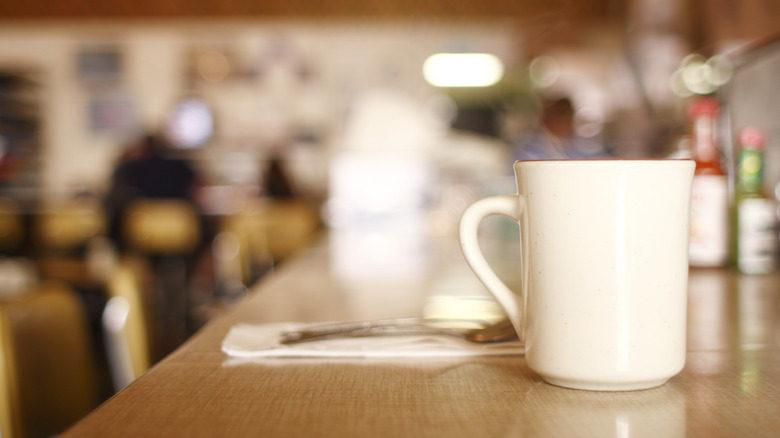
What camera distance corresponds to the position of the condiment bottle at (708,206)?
1017 millimetres

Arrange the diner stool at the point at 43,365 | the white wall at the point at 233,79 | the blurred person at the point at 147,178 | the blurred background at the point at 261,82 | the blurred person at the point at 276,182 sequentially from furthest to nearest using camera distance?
the white wall at the point at 233,79 → the blurred background at the point at 261,82 → the blurred person at the point at 276,182 → the blurred person at the point at 147,178 → the diner stool at the point at 43,365

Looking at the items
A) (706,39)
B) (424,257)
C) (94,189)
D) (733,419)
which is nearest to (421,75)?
(94,189)

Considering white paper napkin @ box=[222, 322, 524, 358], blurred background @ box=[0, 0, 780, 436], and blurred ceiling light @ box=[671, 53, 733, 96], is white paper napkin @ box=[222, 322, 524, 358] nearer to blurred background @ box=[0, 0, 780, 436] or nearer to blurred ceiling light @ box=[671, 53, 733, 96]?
blurred ceiling light @ box=[671, 53, 733, 96]

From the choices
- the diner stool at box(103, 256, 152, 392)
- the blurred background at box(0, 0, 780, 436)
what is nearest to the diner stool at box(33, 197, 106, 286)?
the blurred background at box(0, 0, 780, 436)

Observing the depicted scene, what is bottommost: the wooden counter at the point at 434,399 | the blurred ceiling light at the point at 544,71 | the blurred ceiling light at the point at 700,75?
the wooden counter at the point at 434,399

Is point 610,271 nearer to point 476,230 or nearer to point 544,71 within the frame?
point 476,230

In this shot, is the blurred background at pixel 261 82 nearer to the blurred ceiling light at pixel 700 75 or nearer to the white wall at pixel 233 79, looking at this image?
the white wall at pixel 233 79

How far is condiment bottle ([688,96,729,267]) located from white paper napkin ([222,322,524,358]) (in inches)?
24.0

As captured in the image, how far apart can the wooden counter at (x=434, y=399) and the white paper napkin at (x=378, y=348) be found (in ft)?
0.04

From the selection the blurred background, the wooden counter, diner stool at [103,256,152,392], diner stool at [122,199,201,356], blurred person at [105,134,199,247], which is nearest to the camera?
the wooden counter

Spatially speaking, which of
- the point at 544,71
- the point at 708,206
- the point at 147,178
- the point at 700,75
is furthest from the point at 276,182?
the point at 708,206

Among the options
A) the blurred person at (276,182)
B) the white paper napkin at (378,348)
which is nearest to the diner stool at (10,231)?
the blurred person at (276,182)

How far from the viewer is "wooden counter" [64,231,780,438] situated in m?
0.38

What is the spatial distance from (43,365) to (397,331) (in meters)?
0.50
